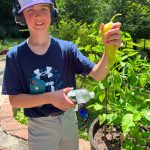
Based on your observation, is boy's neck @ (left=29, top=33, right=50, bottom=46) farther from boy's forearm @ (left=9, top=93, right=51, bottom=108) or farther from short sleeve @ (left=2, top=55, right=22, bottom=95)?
boy's forearm @ (left=9, top=93, right=51, bottom=108)

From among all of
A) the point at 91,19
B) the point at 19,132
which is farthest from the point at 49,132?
the point at 91,19

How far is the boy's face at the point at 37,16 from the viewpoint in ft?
7.43

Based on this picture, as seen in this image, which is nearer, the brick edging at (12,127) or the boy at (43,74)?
the boy at (43,74)

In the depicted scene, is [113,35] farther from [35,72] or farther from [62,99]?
[35,72]

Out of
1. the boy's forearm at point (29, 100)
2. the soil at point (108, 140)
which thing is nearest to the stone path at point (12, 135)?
the soil at point (108, 140)

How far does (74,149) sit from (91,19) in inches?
270

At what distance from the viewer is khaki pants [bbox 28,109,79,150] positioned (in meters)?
2.50

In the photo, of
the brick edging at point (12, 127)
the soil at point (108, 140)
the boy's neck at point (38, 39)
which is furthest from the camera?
the brick edging at point (12, 127)

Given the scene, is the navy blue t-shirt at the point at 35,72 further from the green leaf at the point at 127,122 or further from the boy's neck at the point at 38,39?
the green leaf at the point at 127,122

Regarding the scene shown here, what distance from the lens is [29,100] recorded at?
2.28 meters

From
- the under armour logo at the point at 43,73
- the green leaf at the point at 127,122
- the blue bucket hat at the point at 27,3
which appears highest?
the blue bucket hat at the point at 27,3

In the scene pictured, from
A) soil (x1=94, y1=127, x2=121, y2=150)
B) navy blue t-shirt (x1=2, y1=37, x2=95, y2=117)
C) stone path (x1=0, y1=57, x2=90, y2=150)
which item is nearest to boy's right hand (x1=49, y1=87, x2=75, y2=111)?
navy blue t-shirt (x1=2, y1=37, x2=95, y2=117)

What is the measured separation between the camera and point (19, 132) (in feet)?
13.3

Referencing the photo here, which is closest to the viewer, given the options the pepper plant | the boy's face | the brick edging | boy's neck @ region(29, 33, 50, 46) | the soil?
the pepper plant
